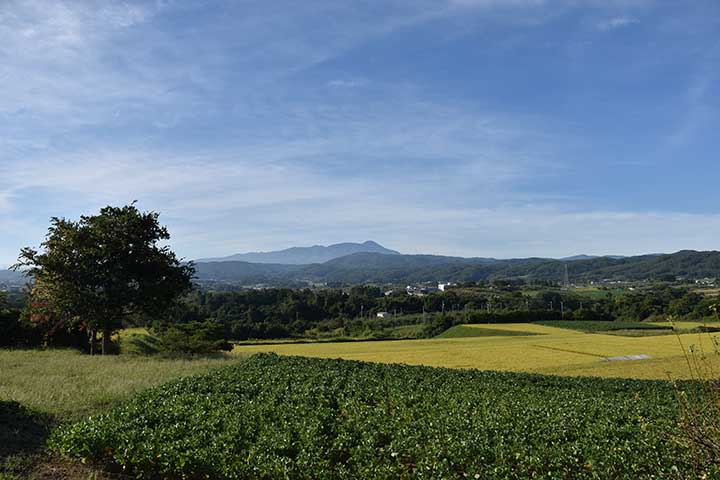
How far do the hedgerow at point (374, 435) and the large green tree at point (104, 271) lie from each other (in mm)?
11848

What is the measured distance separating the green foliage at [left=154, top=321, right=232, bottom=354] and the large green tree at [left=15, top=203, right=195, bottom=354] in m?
4.03

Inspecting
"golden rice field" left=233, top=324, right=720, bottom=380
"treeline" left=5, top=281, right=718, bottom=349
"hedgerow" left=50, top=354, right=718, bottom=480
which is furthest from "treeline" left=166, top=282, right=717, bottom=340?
"hedgerow" left=50, top=354, right=718, bottom=480

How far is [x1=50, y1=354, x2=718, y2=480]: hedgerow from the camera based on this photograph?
8195 millimetres

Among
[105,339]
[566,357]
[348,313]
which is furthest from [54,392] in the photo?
[348,313]

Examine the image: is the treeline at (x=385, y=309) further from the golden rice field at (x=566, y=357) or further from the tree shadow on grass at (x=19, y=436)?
the tree shadow on grass at (x=19, y=436)

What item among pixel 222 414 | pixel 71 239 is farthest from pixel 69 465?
pixel 71 239

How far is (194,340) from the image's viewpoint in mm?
30641

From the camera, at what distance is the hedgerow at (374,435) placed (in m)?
8.20

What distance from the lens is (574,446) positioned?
354 inches

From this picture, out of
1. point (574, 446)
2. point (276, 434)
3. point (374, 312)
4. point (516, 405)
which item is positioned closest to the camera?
point (574, 446)

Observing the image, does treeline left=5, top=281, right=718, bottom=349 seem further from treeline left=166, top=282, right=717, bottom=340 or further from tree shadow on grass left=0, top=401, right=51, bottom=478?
tree shadow on grass left=0, top=401, right=51, bottom=478

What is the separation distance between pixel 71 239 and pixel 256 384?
15070 millimetres

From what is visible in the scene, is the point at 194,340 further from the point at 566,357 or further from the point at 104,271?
the point at 566,357

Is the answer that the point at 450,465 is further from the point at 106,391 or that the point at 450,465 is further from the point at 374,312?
the point at 374,312
